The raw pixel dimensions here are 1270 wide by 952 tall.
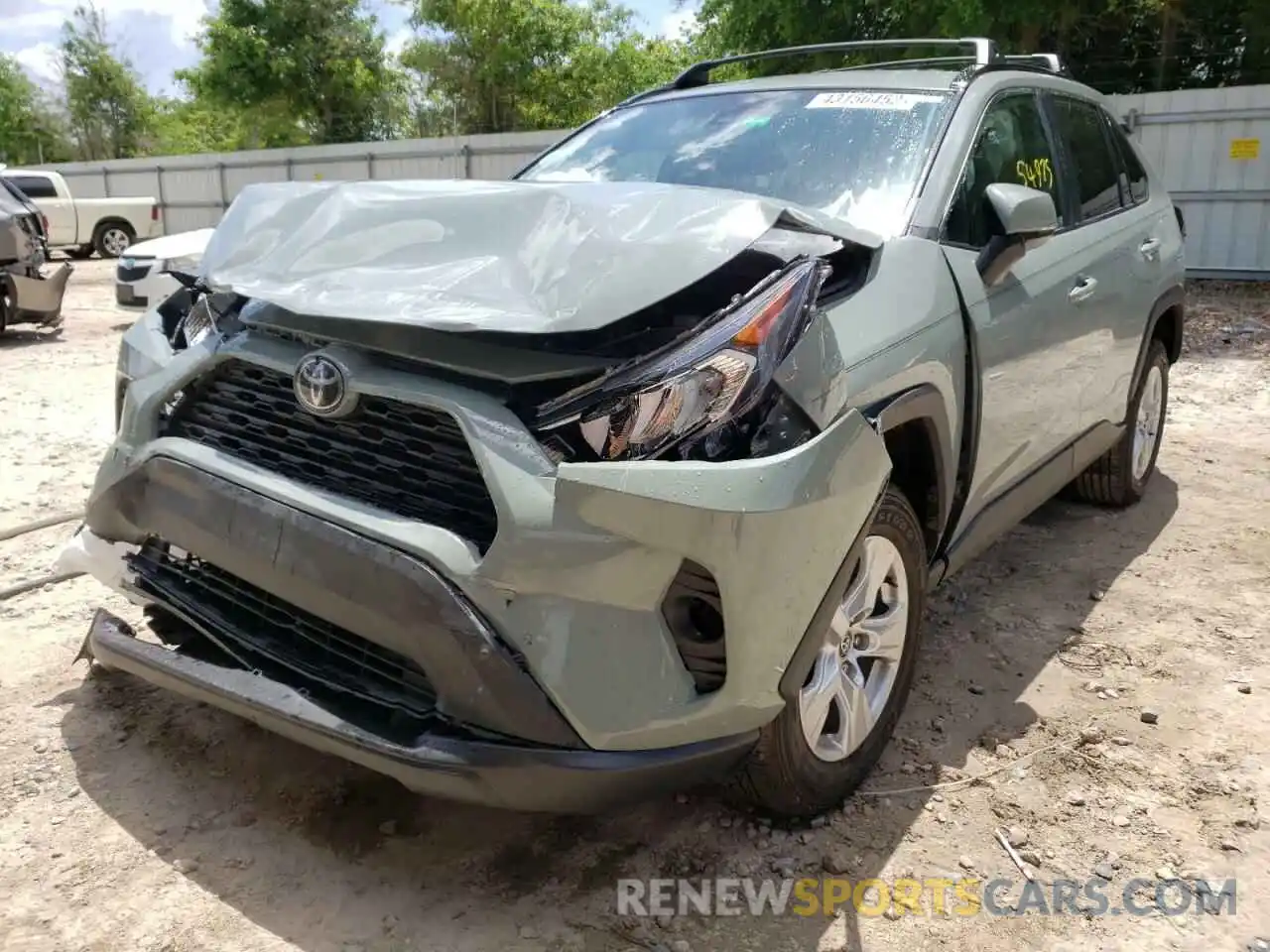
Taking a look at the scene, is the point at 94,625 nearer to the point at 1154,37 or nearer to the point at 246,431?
the point at 246,431

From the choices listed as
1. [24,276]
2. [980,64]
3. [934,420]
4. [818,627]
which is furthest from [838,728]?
[24,276]

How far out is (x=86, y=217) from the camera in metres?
19.9

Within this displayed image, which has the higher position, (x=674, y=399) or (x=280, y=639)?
(x=674, y=399)

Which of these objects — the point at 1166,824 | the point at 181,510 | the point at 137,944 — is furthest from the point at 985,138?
the point at 137,944

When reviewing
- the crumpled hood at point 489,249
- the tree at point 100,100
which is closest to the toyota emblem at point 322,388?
the crumpled hood at point 489,249

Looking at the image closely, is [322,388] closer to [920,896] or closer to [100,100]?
[920,896]

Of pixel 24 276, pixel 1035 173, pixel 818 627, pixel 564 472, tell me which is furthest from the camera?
pixel 24 276

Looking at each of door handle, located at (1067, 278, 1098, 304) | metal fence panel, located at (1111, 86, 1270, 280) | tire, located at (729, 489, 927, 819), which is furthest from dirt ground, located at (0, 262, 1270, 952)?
Result: metal fence panel, located at (1111, 86, 1270, 280)

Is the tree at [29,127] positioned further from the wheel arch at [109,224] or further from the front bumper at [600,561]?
the front bumper at [600,561]

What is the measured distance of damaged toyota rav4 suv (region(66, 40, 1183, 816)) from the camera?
77.2 inches

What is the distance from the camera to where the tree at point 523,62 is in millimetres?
29109

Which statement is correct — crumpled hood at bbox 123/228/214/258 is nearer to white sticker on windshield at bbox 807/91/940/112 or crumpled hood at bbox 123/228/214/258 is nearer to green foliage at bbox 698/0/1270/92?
white sticker on windshield at bbox 807/91/940/112

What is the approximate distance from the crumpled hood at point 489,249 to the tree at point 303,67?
31.8 m

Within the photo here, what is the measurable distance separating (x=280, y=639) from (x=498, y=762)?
2.25 feet
